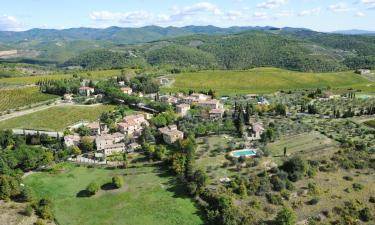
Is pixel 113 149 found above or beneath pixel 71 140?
beneath

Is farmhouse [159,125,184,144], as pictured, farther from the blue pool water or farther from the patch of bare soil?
the patch of bare soil

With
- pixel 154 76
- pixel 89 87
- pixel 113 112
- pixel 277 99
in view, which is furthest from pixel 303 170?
pixel 154 76

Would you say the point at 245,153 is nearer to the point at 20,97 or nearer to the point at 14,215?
the point at 14,215

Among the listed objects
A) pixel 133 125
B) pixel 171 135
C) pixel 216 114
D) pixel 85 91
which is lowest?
pixel 133 125

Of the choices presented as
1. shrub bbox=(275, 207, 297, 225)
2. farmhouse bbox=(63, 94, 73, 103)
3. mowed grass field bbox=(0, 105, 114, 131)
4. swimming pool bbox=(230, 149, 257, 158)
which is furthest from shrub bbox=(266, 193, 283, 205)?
farmhouse bbox=(63, 94, 73, 103)

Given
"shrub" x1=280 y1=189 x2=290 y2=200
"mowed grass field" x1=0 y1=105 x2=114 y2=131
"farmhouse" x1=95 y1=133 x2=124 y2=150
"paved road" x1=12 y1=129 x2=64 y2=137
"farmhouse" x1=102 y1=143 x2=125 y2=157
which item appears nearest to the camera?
"shrub" x1=280 y1=189 x2=290 y2=200

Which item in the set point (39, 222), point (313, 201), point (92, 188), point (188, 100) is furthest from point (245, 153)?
point (188, 100)
